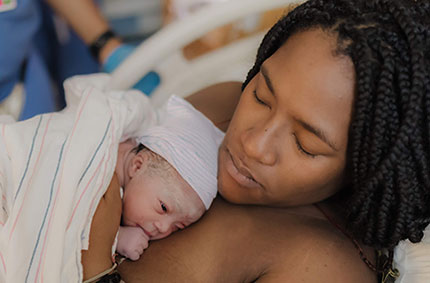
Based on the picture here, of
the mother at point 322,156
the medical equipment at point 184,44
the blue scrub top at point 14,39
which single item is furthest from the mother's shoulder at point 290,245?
the blue scrub top at point 14,39

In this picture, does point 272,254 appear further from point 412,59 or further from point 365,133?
point 412,59

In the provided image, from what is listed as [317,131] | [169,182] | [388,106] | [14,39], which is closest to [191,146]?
[169,182]

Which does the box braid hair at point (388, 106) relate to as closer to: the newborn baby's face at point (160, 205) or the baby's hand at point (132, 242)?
the newborn baby's face at point (160, 205)

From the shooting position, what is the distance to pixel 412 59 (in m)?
0.85

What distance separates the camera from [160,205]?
1097 mm

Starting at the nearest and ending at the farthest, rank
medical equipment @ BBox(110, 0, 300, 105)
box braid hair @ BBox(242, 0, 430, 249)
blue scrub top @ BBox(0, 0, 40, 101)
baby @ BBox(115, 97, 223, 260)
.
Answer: box braid hair @ BBox(242, 0, 430, 249) < baby @ BBox(115, 97, 223, 260) < medical equipment @ BBox(110, 0, 300, 105) < blue scrub top @ BBox(0, 0, 40, 101)

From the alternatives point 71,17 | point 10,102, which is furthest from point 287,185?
point 71,17

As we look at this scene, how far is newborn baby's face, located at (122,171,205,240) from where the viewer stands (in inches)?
43.0

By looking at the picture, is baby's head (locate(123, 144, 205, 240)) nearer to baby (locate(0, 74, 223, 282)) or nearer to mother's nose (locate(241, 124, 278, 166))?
baby (locate(0, 74, 223, 282))

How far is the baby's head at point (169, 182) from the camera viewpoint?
109 cm

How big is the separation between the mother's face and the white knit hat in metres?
0.06

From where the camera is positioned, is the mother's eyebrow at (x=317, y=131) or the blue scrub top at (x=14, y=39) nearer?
the mother's eyebrow at (x=317, y=131)

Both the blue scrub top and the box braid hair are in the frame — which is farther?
the blue scrub top

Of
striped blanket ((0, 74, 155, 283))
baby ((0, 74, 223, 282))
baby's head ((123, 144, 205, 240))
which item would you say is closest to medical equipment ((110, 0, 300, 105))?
baby ((0, 74, 223, 282))
